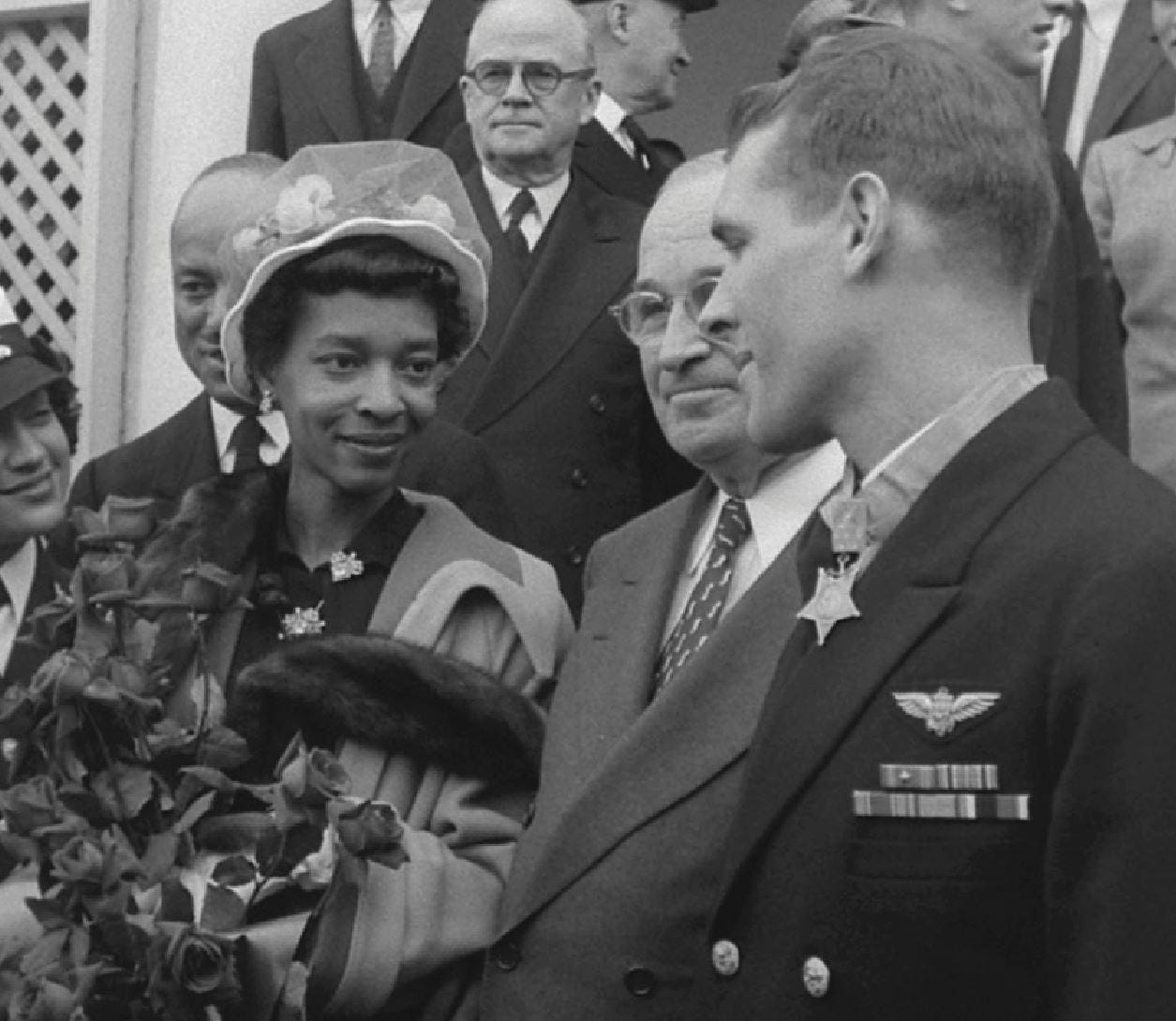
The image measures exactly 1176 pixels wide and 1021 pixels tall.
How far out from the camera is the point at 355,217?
4.31m

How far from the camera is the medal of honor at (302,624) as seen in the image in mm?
4164

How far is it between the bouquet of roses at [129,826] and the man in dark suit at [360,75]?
331 cm

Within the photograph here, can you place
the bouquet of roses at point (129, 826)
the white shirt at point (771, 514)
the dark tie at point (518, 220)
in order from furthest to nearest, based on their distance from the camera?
1. the dark tie at point (518, 220)
2. the white shirt at point (771, 514)
3. the bouquet of roses at point (129, 826)

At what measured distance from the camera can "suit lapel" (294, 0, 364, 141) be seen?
720cm

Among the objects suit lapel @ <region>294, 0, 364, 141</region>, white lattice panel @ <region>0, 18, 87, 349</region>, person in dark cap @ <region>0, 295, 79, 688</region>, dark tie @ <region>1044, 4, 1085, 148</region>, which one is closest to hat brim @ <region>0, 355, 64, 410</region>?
person in dark cap @ <region>0, 295, 79, 688</region>

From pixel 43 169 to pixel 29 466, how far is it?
3952mm

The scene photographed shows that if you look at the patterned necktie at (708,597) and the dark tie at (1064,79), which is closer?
the patterned necktie at (708,597)

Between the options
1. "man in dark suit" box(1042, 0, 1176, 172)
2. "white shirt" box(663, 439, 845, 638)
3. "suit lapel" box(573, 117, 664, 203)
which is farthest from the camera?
"man in dark suit" box(1042, 0, 1176, 172)

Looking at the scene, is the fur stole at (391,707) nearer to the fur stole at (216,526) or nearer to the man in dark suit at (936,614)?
the fur stole at (216,526)

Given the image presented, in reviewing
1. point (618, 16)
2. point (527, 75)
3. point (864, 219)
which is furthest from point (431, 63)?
point (864, 219)

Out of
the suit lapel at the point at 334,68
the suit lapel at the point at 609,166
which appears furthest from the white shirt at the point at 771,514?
the suit lapel at the point at 334,68

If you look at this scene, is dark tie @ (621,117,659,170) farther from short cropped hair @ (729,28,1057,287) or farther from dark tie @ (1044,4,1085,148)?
short cropped hair @ (729,28,1057,287)

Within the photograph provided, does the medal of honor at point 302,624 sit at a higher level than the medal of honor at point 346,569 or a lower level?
lower

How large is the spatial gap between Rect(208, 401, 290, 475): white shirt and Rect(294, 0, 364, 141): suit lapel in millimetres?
1810
